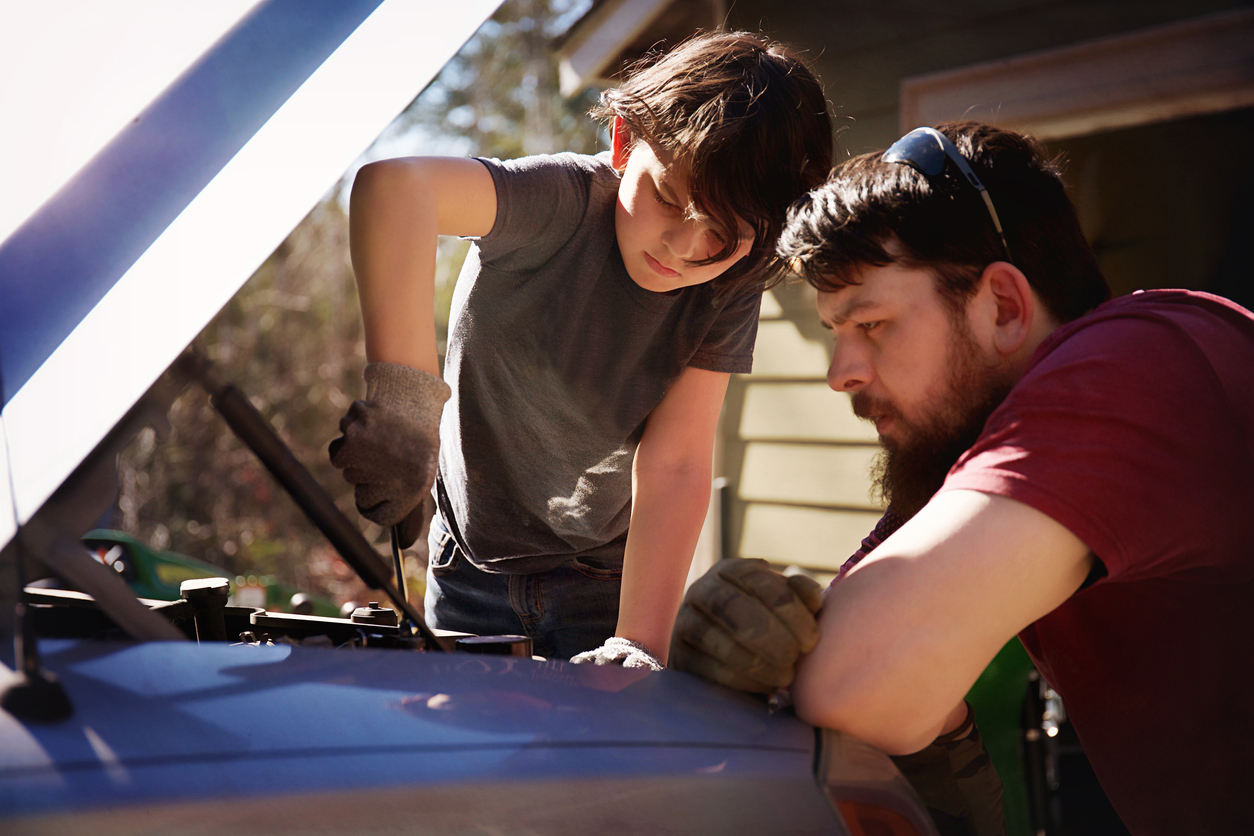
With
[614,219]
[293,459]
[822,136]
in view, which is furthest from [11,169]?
[822,136]

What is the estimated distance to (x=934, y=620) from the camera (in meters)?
0.91

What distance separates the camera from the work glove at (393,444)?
40.4 inches

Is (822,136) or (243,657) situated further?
(822,136)

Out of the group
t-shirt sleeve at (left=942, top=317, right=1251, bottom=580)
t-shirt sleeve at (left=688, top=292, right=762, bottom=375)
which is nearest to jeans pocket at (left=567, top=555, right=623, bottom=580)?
t-shirt sleeve at (left=688, top=292, right=762, bottom=375)

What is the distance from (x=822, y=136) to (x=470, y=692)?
1236 mm

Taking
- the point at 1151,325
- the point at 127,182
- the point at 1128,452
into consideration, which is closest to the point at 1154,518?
the point at 1128,452

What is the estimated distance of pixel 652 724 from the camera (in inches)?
31.2

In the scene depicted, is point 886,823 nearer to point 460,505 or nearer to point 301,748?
point 301,748

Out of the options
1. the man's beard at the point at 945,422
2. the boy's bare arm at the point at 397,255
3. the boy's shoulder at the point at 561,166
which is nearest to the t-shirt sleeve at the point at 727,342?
the boy's shoulder at the point at 561,166

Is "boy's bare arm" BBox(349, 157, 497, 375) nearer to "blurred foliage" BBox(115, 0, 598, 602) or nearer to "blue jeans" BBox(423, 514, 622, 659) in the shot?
"blue jeans" BBox(423, 514, 622, 659)

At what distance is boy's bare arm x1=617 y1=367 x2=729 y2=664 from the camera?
5.31 ft

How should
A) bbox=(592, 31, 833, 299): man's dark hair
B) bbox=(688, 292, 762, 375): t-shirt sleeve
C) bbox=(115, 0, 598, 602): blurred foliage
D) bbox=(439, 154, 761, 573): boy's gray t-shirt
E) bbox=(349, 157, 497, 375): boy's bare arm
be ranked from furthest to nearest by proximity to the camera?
1. bbox=(115, 0, 598, 602): blurred foliage
2. bbox=(688, 292, 762, 375): t-shirt sleeve
3. bbox=(439, 154, 761, 573): boy's gray t-shirt
4. bbox=(592, 31, 833, 299): man's dark hair
5. bbox=(349, 157, 497, 375): boy's bare arm

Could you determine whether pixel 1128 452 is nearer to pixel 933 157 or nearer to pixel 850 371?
pixel 850 371

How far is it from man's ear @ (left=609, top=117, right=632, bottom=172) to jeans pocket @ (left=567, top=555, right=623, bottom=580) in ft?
2.67
